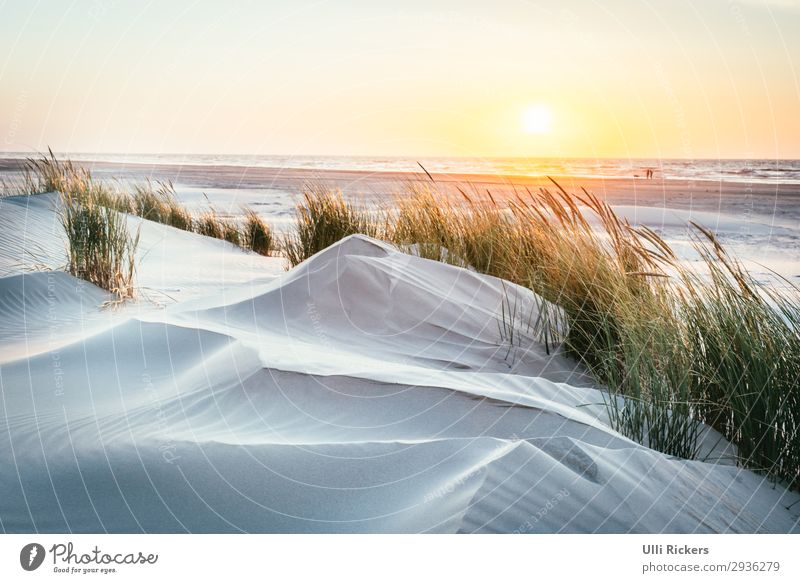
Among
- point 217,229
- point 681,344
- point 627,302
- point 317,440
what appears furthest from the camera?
point 217,229

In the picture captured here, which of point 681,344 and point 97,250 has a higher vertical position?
point 97,250

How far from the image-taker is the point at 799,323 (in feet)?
7.00

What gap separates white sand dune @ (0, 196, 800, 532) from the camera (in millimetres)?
1570

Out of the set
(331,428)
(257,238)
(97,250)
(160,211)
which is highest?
(160,211)

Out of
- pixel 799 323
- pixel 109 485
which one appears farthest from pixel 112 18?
pixel 799 323

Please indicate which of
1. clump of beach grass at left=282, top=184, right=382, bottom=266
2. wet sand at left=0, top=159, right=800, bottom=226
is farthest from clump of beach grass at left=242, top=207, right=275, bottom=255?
wet sand at left=0, top=159, right=800, bottom=226

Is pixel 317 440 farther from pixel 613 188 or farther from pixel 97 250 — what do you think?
pixel 613 188
